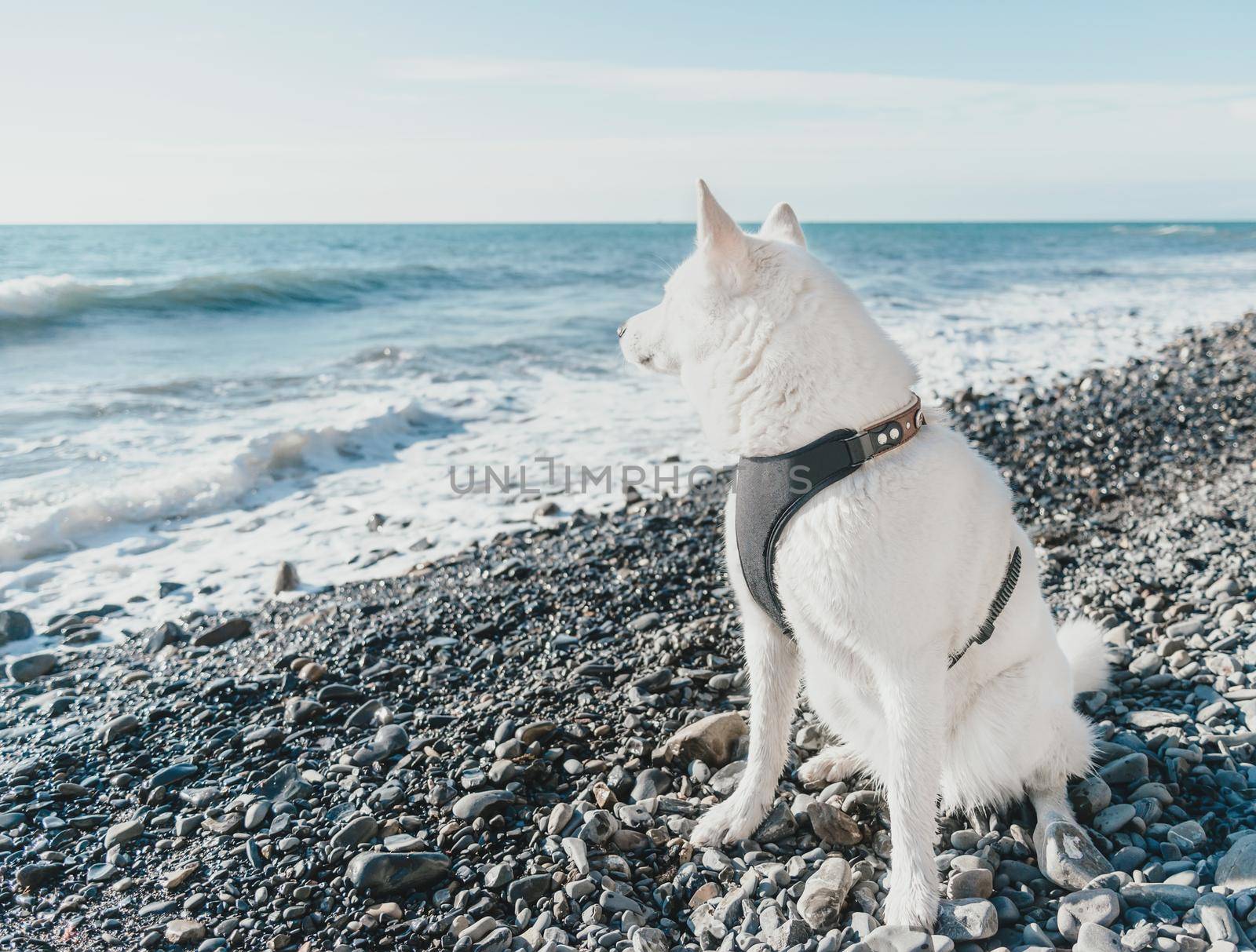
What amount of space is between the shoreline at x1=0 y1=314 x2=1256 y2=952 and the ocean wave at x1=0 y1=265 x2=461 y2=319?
17143 mm

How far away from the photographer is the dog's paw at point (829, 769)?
10.5 ft

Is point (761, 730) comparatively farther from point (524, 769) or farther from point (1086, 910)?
point (1086, 910)

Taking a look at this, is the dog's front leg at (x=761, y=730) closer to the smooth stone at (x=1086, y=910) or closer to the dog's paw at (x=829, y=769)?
the dog's paw at (x=829, y=769)

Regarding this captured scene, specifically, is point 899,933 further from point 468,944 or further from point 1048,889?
point 468,944

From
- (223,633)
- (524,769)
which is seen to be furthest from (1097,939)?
(223,633)

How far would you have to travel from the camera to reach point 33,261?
30.9m

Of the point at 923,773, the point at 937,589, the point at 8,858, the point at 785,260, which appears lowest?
the point at 8,858

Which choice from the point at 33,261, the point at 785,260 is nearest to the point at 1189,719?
the point at 785,260

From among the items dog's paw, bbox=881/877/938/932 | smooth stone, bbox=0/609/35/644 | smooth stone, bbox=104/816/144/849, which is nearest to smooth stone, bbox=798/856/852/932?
dog's paw, bbox=881/877/938/932

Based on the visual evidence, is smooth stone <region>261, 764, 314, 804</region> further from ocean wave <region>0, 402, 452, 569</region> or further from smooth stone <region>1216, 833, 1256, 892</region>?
ocean wave <region>0, 402, 452, 569</region>

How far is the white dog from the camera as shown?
93.7 inches

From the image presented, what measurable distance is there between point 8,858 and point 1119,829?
4.10m

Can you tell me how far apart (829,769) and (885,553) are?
1302 mm

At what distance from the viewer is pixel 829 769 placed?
3.23m
